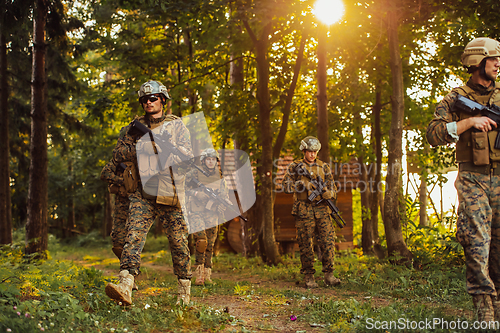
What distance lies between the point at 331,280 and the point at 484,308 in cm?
382

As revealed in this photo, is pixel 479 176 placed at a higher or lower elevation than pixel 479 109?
lower

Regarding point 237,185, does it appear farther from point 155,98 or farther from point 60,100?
point 155,98

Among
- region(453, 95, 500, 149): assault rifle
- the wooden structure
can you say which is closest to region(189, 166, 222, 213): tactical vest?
region(453, 95, 500, 149): assault rifle

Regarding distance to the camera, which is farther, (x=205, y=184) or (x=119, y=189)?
(x=205, y=184)

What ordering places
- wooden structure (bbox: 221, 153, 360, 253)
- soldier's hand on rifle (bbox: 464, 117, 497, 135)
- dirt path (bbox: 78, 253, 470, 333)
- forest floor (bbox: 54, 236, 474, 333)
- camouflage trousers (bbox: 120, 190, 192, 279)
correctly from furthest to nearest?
wooden structure (bbox: 221, 153, 360, 253), camouflage trousers (bbox: 120, 190, 192, 279), dirt path (bbox: 78, 253, 470, 333), forest floor (bbox: 54, 236, 474, 333), soldier's hand on rifle (bbox: 464, 117, 497, 135)

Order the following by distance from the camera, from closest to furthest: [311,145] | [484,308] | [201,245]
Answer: [484,308]
[201,245]
[311,145]

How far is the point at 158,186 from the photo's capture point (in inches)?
200

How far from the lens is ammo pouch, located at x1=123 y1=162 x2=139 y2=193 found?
197 inches

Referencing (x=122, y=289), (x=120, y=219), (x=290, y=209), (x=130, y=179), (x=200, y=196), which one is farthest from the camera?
(x=290, y=209)

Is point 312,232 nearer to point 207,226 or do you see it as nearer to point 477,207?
point 207,226

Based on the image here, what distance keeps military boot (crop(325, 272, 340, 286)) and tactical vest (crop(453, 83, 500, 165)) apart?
3975 mm

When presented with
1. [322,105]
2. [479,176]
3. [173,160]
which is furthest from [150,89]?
[322,105]

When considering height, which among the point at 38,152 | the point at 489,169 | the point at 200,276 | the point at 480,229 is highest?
the point at 38,152

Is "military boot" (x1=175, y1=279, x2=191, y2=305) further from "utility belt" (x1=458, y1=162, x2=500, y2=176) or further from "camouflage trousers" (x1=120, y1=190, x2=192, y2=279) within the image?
"utility belt" (x1=458, y1=162, x2=500, y2=176)
